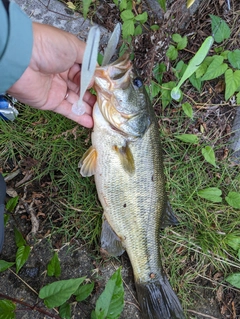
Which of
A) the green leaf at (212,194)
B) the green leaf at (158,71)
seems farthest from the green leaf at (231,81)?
the green leaf at (212,194)

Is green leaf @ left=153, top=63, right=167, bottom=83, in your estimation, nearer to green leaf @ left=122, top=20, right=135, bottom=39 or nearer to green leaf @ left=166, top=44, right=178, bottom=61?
green leaf @ left=166, top=44, right=178, bottom=61

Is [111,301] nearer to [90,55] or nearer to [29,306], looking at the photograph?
[29,306]

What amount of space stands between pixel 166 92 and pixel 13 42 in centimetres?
144

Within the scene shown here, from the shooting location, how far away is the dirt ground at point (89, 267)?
265cm

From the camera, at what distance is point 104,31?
2.97 meters

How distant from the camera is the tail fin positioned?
2607mm

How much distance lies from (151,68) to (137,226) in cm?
132

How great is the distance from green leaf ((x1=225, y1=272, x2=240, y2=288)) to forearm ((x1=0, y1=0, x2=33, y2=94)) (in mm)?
2364

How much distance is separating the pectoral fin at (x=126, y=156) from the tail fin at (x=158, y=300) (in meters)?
0.96

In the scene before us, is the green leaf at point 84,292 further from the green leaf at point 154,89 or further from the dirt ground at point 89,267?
the green leaf at point 154,89

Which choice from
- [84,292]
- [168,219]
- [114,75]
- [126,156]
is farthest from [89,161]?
[84,292]

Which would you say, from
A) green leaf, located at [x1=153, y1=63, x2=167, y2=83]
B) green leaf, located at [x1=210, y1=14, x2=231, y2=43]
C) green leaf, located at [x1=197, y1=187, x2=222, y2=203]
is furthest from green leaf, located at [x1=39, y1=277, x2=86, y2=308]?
green leaf, located at [x1=210, y1=14, x2=231, y2=43]

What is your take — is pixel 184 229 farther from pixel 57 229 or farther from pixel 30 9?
pixel 30 9

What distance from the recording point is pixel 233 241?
2916mm
